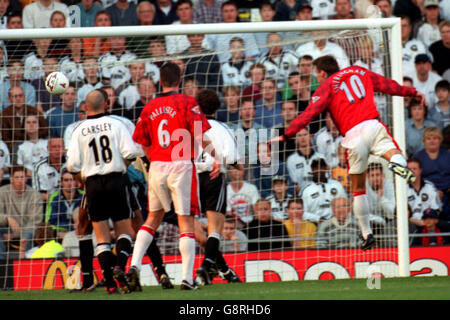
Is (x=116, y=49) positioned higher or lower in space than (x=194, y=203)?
higher

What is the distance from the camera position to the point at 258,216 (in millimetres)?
10562

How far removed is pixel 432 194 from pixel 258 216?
8.16 ft

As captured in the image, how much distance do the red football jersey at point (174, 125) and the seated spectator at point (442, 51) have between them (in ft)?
22.0

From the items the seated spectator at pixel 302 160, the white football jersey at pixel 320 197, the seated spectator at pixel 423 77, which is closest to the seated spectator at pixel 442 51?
the seated spectator at pixel 423 77

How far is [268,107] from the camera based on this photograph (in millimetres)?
11609

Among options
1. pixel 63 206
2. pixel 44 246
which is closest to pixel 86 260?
pixel 44 246

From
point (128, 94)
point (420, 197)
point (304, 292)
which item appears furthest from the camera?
point (420, 197)

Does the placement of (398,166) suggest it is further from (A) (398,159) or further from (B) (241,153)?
(B) (241,153)

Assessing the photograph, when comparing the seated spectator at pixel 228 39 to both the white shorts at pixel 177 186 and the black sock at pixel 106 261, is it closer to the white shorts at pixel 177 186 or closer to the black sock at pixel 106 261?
the white shorts at pixel 177 186

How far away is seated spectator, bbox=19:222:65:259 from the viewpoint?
10086 mm

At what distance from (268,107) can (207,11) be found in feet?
9.70

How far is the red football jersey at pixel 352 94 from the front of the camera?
817 cm

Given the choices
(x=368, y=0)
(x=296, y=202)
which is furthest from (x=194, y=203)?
(x=368, y=0)
